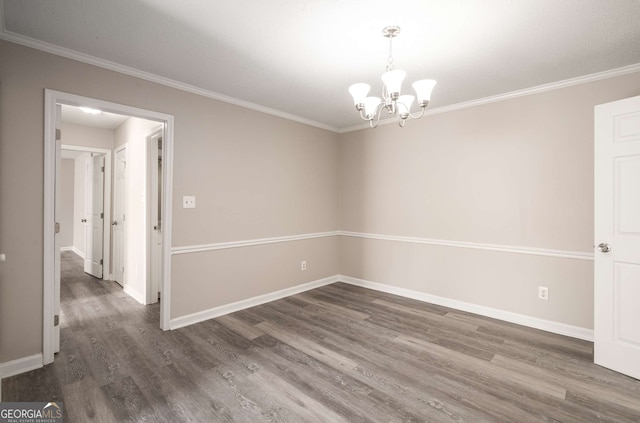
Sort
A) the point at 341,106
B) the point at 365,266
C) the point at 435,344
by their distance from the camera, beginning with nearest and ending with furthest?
the point at 435,344 → the point at 341,106 → the point at 365,266

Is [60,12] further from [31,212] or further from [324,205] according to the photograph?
[324,205]

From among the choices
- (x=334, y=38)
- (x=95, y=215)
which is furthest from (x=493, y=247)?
(x=95, y=215)

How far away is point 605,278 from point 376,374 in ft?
6.60

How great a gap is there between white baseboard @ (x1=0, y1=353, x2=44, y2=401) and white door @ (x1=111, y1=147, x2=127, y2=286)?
2.26 metres

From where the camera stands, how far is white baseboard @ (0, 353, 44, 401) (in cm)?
216

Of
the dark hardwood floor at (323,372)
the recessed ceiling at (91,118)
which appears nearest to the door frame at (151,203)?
the dark hardwood floor at (323,372)

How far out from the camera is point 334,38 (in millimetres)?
2211

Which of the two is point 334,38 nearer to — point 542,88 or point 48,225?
point 542,88

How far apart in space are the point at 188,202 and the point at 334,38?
214cm

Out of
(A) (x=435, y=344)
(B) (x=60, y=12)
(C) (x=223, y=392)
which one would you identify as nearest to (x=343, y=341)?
(A) (x=435, y=344)

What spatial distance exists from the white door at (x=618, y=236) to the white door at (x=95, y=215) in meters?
6.38

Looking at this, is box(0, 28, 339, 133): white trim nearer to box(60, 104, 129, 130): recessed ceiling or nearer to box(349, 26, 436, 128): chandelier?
box(60, 104, 129, 130): recessed ceiling

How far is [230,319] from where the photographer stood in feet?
10.9

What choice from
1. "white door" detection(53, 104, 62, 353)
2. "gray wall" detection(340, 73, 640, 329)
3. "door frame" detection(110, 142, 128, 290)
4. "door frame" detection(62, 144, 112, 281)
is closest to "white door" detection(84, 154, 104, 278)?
"door frame" detection(62, 144, 112, 281)
